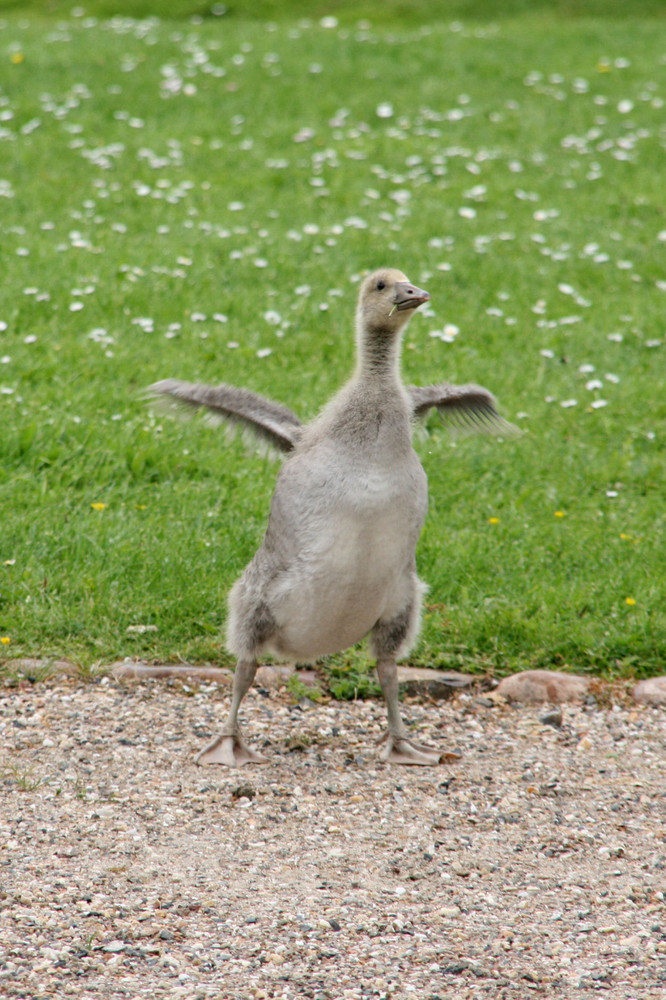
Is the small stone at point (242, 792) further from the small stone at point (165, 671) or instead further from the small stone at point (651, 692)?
the small stone at point (651, 692)

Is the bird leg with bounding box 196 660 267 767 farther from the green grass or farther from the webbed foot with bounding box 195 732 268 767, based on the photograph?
the green grass

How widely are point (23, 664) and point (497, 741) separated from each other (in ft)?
7.49

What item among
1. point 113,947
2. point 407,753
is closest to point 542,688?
point 407,753

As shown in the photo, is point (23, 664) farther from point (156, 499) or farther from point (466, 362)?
point (466, 362)

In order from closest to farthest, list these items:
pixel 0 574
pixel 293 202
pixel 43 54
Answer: pixel 0 574 < pixel 293 202 < pixel 43 54

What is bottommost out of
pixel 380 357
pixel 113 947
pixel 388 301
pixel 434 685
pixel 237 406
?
pixel 434 685

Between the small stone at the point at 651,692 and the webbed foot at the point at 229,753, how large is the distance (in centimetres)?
188

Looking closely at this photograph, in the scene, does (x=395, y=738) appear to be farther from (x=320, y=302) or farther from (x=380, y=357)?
(x=320, y=302)

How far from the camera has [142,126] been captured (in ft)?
47.1

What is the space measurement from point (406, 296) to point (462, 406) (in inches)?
33.0

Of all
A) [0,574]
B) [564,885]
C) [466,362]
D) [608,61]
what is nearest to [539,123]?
[608,61]

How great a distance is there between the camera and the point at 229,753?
16.8ft

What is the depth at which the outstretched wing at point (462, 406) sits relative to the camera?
534 centimetres

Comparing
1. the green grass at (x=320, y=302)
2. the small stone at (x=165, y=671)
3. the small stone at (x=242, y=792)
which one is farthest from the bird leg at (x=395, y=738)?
the small stone at (x=165, y=671)
